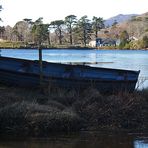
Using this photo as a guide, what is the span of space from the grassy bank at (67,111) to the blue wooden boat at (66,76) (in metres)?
1.00

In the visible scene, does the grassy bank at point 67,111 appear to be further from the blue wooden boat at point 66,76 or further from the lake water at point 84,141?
the blue wooden boat at point 66,76

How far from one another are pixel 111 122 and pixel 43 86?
503cm

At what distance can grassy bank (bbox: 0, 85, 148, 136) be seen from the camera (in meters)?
17.9

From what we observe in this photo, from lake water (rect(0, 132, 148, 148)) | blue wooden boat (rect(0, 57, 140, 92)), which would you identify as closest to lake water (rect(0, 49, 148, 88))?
blue wooden boat (rect(0, 57, 140, 92))

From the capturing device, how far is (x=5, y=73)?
79.2ft

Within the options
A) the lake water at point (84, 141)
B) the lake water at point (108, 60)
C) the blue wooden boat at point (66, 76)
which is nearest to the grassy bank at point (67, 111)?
the lake water at point (84, 141)

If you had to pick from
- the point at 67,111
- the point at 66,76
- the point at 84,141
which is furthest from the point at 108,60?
the point at 84,141

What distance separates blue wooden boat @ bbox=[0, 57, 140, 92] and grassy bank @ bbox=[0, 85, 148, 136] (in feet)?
3.28

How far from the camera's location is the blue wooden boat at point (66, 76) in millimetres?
23938

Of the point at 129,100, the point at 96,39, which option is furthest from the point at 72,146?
the point at 96,39

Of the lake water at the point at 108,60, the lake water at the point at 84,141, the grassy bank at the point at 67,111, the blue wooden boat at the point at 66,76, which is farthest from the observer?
the lake water at the point at 108,60

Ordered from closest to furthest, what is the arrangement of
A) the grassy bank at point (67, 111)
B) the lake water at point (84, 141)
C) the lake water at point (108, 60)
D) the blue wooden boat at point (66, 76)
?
the lake water at point (84, 141), the grassy bank at point (67, 111), the blue wooden boat at point (66, 76), the lake water at point (108, 60)

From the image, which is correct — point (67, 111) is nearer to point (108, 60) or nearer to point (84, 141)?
point (84, 141)

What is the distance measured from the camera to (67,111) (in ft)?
61.5
